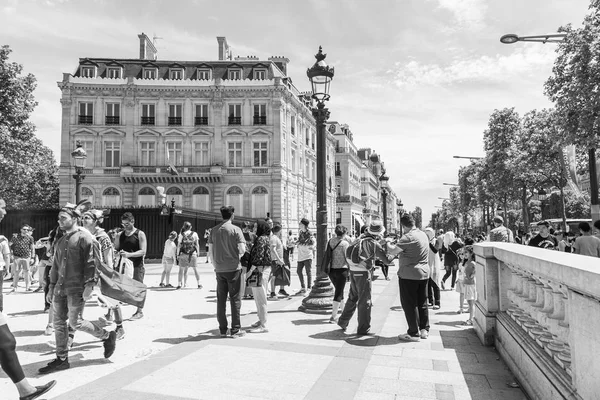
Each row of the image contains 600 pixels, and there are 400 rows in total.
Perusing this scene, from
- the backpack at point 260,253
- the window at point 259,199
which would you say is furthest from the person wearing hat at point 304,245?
the window at point 259,199

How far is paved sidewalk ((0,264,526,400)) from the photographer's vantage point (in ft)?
14.1

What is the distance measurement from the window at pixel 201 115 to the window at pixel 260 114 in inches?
180

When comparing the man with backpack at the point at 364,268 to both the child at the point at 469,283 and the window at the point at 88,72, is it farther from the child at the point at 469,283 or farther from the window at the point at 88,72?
the window at the point at 88,72

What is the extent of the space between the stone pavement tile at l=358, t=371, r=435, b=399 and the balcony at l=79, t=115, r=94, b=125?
133 feet

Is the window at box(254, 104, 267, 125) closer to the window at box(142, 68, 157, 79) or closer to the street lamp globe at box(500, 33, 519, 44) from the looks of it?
the window at box(142, 68, 157, 79)

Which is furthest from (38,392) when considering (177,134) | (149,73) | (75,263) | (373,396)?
(149,73)

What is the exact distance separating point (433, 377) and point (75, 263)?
428 cm

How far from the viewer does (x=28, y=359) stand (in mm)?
5418

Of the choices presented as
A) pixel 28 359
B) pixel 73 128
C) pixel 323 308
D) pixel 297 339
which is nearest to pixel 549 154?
pixel 323 308

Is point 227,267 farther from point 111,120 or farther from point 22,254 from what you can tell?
point 111,120

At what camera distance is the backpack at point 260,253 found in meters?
7.25

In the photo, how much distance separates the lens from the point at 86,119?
39.2 metres

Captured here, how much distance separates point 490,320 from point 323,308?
3428 millimetres

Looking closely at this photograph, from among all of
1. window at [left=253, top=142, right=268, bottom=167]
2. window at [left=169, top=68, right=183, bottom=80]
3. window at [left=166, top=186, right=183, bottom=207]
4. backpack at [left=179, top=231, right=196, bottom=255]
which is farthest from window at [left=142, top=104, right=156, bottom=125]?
backpack at [left=179, top=231, right=196, bottom=255]
